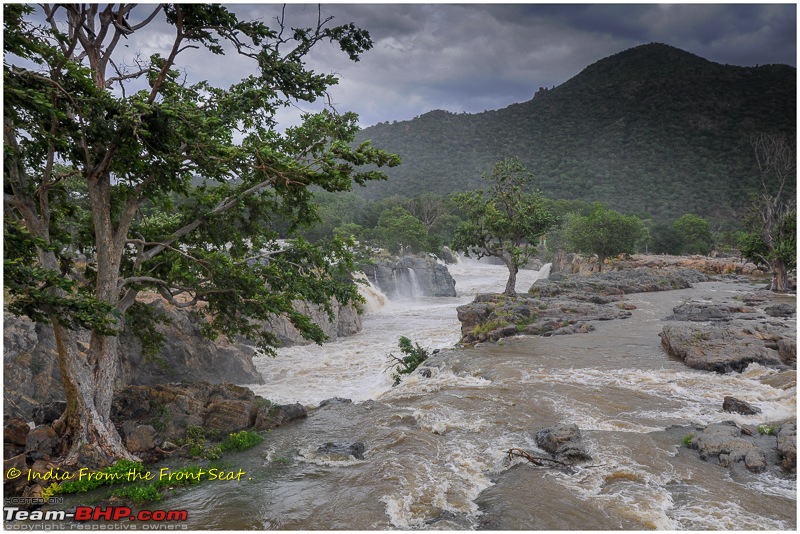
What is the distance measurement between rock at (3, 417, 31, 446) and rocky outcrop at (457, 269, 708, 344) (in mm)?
16807

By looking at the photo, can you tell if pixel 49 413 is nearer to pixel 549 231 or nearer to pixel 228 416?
pixel 228 416

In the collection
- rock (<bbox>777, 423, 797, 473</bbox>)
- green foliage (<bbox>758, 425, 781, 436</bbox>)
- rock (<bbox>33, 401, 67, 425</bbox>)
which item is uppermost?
rock (<bbox>33, 401, 67, 425</bbox>)

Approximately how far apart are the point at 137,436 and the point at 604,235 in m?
53.1

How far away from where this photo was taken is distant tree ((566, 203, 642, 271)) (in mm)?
54500

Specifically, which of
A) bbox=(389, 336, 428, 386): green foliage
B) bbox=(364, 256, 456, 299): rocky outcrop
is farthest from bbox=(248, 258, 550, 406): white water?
bbox=(364, 256, 456, 299): rocky outcrop

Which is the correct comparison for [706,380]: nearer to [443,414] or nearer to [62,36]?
[443,414]

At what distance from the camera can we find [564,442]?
9672 millimetres

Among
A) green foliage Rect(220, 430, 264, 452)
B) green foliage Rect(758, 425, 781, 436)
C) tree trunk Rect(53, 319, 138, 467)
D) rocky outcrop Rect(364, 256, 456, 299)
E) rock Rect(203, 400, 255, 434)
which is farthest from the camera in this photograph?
rocky outcrop Rect(364, 256, 456, 299)

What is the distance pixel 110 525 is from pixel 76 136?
21.0ft

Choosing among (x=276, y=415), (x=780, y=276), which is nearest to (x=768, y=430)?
(x=276, y=415)

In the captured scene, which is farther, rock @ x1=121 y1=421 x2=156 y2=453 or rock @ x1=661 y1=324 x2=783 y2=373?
rock @ x1=661 y1=324 x2=783 y2=373

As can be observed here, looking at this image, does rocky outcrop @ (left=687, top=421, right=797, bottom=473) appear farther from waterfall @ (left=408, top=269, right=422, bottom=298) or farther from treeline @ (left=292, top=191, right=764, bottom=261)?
treeline @ (left=292, top=191, right=764, bottom=261)

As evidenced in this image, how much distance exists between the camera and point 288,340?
2470 centimetres

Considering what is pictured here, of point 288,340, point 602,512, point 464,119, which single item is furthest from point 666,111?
point 602,512
